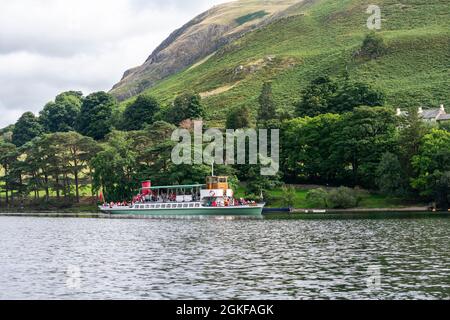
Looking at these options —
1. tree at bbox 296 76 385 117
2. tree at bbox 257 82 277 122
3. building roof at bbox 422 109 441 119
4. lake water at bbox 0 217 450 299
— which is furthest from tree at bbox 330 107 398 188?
lake water at bbox 0 217 450 299

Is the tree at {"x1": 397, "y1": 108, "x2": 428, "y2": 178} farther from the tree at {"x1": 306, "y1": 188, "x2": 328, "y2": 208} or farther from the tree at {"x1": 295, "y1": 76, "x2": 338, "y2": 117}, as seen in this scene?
the tree at {"x1": 295, "y1": 76, "x2": 338, "y2": 117}

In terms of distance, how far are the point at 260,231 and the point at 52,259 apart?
91.1 ft

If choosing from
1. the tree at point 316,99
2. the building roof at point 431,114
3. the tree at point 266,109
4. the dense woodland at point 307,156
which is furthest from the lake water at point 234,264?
the tree at point 266,109

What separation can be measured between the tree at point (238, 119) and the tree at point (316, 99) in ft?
46.3

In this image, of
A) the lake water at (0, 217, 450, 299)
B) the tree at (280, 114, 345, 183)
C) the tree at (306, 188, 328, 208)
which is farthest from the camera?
the tree at (280, 114, 345, 183)

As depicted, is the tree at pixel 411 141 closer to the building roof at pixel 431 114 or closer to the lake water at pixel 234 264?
the lake water at pixel 234 264

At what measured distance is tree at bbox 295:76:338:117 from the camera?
169 metres

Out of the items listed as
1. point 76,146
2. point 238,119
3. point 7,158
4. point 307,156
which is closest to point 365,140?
point 307,156

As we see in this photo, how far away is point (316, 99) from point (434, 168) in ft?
208

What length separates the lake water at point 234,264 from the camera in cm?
3459

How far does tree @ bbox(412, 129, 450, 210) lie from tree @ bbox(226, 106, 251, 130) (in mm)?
59174

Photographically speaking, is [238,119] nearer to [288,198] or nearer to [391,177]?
[288,198]

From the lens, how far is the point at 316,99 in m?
170
